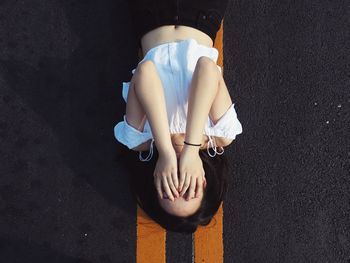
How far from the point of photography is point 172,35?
219cm

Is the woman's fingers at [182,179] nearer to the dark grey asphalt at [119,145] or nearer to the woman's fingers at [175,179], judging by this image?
the woman's fingers at [175,179]

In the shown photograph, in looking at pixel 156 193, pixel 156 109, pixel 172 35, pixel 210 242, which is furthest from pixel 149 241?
pixel 172 35

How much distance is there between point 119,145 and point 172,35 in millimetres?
760

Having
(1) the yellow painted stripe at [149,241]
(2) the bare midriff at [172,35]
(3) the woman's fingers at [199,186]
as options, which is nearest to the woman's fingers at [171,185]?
(3) the woman's fingers at [199,186]

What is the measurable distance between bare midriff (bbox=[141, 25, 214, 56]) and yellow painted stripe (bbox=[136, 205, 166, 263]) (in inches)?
41.1

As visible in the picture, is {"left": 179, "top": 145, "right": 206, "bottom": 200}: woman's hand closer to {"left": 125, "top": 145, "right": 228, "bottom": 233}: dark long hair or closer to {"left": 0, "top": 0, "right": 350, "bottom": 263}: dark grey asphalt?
{"left": 125, "top": 145, "right": 228, "bottom": 233}: dark long hair

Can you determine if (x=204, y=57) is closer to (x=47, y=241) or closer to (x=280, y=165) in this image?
(x=280, y=165)

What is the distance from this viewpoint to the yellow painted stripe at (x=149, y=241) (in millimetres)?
2354

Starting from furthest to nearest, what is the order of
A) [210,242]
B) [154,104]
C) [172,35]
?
[210,242], [172,35], [154,104]

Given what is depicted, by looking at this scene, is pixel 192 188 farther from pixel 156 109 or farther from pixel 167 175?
pixel 156 109

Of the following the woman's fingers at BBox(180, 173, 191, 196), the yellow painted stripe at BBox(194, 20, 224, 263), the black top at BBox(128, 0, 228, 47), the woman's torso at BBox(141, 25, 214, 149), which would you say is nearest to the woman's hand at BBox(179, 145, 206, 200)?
the woman's fingers at BBox(180, 173, 191, 196)

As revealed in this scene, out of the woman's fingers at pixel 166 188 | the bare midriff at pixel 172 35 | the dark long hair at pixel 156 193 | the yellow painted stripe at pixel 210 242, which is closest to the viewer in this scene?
the woman's fingers at pixel 166 188

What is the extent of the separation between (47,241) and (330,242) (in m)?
1.75

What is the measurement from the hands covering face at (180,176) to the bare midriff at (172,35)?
711 millimetres
